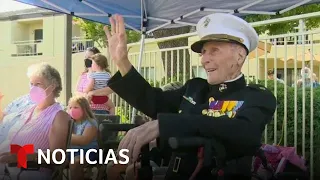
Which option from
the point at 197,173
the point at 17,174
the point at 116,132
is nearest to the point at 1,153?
the point at 17,174

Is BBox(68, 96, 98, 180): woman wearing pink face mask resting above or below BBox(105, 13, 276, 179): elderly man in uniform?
below

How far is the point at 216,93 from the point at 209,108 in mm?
83

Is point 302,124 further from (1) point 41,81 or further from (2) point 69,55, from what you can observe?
(2) point 69,55

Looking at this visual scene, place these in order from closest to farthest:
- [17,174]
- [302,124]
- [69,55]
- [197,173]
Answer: [197,173] → [17,174] → [302,124] → [69,55]

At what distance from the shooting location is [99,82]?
18.2 feet

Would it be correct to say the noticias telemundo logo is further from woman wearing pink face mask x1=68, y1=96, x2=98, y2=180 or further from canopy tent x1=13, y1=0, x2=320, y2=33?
canopy tent x1=13, y1=0, x2=320, y2=33

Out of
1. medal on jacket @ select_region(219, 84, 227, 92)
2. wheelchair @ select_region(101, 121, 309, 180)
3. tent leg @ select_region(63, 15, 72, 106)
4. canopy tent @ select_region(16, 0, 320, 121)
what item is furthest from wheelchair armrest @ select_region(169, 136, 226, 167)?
tent leg @ select_region(63, 15, 72, 106)

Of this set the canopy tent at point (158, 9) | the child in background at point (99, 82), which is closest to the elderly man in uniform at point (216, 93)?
the canopy tent at point (158, 9)

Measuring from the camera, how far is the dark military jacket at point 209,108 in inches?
64.5

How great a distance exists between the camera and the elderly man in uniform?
69.9 inches

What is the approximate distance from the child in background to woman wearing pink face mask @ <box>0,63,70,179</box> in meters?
1.89

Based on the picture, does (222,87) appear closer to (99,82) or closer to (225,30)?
(225,30)

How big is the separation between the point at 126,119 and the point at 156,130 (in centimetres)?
417

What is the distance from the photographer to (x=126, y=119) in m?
5.78
